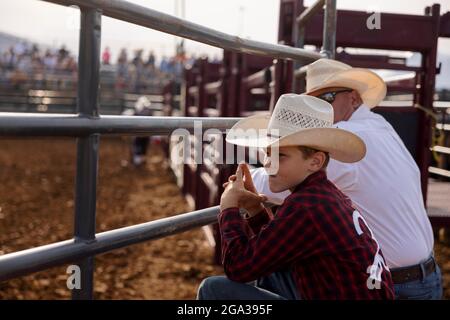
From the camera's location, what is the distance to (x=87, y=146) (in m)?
1.63

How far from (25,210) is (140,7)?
215 inches

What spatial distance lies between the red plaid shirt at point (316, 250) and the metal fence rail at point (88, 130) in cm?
36

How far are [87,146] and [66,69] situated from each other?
25.2m

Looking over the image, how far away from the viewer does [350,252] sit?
5.46 feet

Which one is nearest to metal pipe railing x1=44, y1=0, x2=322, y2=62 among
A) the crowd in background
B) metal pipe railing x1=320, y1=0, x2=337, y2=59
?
metal pipe railing x1=320, y1=0, x2=337, y2=59

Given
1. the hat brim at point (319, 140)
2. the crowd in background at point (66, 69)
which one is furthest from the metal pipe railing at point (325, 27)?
the crowd in background at point (66, 69)

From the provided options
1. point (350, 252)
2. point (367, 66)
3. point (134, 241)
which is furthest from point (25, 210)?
point (350, 252)

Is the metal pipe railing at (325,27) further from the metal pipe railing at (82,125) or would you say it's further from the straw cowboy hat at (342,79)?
the metal pipe railing at (82,125)

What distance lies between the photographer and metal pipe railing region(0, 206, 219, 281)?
4.71 feet

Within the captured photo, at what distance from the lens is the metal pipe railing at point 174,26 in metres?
1.60

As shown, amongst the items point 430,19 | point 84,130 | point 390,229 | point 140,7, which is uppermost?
point 430,19

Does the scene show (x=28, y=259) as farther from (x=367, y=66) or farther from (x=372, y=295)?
(x=367, y=66)

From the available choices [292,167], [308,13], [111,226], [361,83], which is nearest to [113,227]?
[111,226]

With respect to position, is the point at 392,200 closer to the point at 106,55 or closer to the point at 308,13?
the point at 308,13
